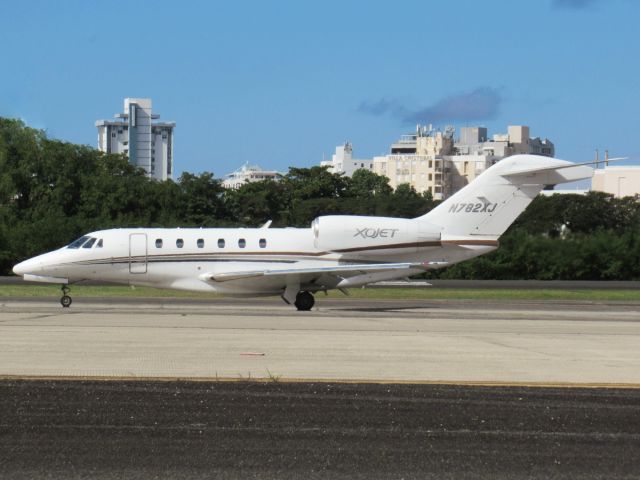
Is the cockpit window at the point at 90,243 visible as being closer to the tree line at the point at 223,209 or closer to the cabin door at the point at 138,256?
the cabin door at the point at 138,256

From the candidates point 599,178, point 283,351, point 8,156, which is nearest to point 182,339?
point 283,351

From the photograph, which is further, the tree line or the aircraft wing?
the tree line

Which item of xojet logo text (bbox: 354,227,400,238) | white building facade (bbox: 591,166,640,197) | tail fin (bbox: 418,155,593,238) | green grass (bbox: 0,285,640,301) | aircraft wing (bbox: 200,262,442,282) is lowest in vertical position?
green grass (bbox: 0,285,640,301)

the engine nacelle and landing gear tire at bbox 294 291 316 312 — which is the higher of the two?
the engine nacelle

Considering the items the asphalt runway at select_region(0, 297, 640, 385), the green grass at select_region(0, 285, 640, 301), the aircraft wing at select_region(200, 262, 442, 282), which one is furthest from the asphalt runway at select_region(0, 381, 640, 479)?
the green grass at select_region(0, 285, 640, 301)

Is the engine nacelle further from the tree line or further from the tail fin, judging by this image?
the tree line

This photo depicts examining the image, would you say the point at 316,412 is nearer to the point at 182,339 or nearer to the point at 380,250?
the point at 182,339

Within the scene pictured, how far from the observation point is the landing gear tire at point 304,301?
34466 millimetres

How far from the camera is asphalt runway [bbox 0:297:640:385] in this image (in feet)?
51.4

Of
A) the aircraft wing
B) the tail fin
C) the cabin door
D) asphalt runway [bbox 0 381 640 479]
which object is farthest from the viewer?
the tail fin

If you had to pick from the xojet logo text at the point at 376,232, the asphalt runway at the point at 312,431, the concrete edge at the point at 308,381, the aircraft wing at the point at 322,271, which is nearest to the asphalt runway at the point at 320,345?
the concrete edge at the point at 308,381

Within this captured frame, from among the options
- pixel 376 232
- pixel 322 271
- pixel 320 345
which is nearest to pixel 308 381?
pixel 320 345

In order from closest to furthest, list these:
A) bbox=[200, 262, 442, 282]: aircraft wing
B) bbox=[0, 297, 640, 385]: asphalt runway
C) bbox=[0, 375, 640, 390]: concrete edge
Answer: bbox=[0, 375, 640, 390]: concrete edge
bbox=[0, 297, 640, 385]: asphalt runway
bbox=[200, 262, 442, 282]: aircraft wing

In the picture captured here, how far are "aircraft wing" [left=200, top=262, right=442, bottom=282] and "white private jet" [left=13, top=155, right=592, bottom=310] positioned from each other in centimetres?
4
